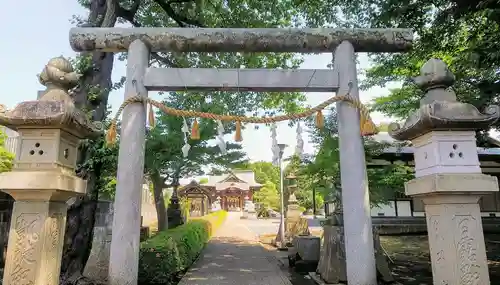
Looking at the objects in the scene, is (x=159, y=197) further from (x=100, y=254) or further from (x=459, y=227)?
(x=459, y=227)

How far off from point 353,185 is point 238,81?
7.03 ft

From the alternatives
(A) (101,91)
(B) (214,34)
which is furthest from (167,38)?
(A) (101,91)

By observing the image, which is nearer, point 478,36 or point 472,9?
point 472,9

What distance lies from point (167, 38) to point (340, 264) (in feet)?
20.5

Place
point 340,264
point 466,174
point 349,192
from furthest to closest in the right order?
point 340,264 → point 349,192 → point 466,174

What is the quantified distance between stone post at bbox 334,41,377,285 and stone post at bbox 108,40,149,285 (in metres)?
2.78

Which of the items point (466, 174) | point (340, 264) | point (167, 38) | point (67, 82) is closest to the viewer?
point (466, 174)

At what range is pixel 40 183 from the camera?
11.2 feet

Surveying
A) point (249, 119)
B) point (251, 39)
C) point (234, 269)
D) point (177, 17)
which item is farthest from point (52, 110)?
point (234, 269)

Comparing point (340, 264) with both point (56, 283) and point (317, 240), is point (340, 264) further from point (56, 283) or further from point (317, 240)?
point (56, 283)

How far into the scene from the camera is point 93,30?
457 cm

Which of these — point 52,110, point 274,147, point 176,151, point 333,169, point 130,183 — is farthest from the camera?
point 176,151

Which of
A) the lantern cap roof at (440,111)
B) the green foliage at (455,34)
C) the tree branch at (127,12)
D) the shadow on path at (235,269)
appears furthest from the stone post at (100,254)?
the green foliage at (455,34)

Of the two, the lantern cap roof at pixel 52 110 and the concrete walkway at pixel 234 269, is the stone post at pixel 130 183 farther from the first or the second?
the concrete walkway at pixel 234 269
